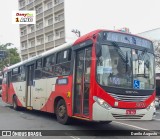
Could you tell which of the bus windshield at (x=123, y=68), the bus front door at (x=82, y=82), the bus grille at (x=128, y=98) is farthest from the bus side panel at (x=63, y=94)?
the bus grille at (x=128, y=98)

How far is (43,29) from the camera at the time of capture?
51.5m

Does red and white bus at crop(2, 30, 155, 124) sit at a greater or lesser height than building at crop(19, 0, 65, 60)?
lesser

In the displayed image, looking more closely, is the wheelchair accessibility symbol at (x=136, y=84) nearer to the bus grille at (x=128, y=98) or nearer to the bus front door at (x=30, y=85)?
the bus grille at (x=128, y=98)

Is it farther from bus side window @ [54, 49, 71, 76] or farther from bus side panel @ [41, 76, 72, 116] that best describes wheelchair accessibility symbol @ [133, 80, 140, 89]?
bus side window @ [54, 49, 71, 76]

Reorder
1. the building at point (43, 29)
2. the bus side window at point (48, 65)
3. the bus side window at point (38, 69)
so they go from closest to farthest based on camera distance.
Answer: the bus side window at point (48, 65) → the bus side window at point (38, 69) → the building at point (43, 29)

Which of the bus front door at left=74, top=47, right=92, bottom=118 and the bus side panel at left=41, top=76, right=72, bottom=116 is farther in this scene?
the bus side panel at left=41, top=76, right=72, bottom=116

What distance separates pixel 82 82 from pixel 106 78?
3.35 feet

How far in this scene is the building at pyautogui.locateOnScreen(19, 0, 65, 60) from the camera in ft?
157

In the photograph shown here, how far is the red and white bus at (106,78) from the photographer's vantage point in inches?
352

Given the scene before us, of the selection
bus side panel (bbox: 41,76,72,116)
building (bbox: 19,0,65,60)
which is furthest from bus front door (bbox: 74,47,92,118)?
building (bbox: 19,0,65,60)

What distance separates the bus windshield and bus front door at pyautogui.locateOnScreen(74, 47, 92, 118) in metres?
0.55

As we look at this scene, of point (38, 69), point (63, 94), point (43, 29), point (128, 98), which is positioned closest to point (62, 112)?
point (63, 94)

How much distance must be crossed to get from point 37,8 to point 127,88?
1872 inches

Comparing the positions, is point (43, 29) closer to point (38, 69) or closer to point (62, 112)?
point (38, 69)
